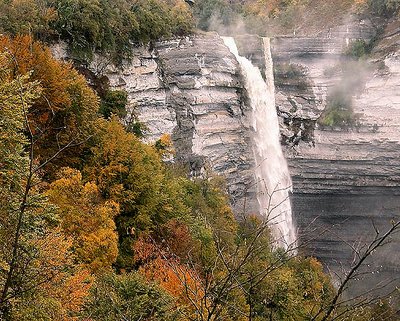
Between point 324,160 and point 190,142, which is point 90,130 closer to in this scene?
point 190,142

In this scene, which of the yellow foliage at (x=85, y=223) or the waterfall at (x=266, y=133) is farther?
the waterfall at (x=266, y=133)

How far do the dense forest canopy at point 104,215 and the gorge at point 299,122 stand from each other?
2.51m

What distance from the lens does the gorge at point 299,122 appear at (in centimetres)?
3312

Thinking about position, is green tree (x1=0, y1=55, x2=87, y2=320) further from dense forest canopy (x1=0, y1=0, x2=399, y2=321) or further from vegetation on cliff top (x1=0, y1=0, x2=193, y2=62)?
vegetation on cliff top (x1=0, y1=0, x2=193, y2=62)

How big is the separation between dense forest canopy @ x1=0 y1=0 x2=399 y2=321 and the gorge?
2508 millimetres

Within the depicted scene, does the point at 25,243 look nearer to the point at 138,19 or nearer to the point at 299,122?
the point at 138,19

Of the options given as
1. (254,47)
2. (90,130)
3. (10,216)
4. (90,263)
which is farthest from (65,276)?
(254,47)

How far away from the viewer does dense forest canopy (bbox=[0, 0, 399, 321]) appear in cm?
504

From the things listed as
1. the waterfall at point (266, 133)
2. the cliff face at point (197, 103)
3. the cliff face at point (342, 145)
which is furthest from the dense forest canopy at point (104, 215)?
the cliff face at point (342, 145)

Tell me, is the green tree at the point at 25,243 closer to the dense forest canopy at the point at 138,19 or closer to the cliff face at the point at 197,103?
the dense forest canopy at the point at 138,19

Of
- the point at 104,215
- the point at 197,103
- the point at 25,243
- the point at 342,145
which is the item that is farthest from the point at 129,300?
the point at 342,145

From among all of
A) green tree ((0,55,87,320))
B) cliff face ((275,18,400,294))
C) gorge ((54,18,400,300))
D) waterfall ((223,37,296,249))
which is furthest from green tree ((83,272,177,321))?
waterfall ((223,37,296,249))

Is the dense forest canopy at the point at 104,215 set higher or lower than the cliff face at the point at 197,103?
lower

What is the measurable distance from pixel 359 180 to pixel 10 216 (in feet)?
113
